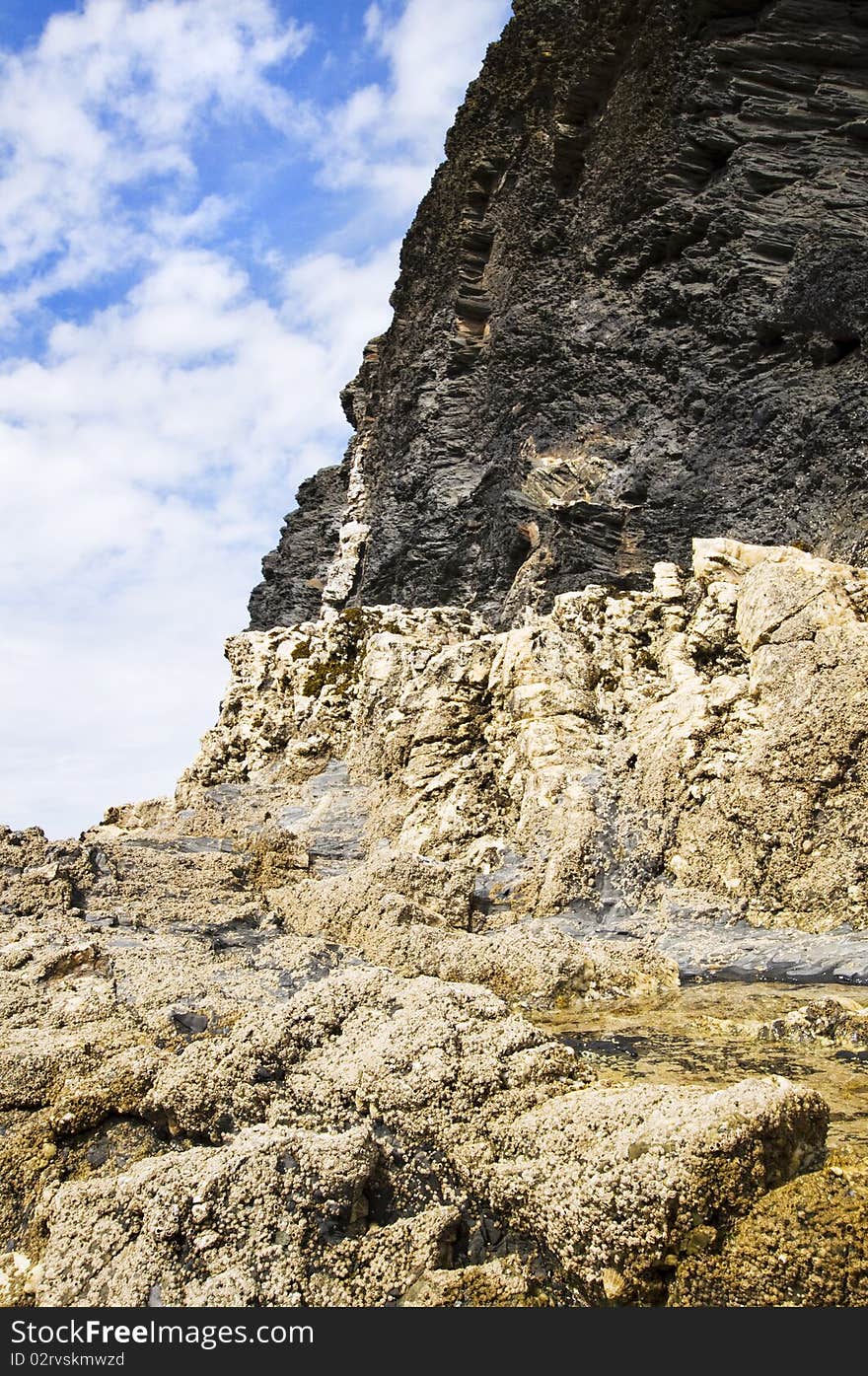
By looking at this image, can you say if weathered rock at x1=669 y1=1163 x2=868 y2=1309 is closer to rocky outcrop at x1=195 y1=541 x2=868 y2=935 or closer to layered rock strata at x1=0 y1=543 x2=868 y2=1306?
layered rock strata at x1=0 y1=543 x2=868 y2=1306

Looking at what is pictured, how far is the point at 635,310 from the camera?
97.6 feet

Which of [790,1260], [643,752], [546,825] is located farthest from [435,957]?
[790,1260]

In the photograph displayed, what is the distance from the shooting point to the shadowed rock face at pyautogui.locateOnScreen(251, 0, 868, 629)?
78.6 feet

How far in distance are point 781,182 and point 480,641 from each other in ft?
58.8

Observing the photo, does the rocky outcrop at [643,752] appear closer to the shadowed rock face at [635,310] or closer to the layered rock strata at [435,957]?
the layered rock strata at [435,957]

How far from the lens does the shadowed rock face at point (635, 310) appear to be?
23969 millimetres

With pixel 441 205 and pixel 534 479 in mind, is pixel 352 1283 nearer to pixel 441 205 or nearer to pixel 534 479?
pixel 534 479

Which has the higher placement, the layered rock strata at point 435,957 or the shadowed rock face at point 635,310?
the shadowed rock face at point 635,310

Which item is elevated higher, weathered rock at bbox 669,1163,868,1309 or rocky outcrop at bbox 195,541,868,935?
rocky outcrop at bbox 195,541,868,935

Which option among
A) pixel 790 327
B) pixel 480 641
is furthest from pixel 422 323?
pixel 480 641

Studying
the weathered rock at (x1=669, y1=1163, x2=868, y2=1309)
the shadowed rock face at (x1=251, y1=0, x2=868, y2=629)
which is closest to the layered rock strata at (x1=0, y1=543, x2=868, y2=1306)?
the weathered rock at (x1=669, y1=1163, x2=868, y2=1309)

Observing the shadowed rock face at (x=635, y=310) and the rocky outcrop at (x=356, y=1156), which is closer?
the rocky outcrop at (x=356, y=1156)

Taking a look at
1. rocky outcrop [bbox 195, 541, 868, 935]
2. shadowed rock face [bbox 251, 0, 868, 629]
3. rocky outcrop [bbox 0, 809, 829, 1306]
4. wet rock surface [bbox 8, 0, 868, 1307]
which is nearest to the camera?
rocky outcrop [bbox 0, 809, 829, 1306]

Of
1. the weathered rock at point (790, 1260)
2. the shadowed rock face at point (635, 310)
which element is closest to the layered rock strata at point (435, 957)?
the weathered rock at point (790, 1260)
